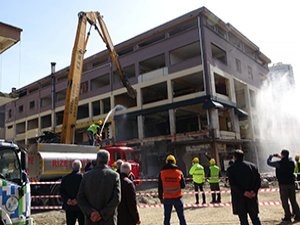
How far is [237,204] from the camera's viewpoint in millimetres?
5426

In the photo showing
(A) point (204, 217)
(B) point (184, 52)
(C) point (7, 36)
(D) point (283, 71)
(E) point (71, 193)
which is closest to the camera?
(E) point (71, 193)

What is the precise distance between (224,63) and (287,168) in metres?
24.8

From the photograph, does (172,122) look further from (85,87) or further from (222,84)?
(85,87)

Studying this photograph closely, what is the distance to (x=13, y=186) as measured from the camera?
548 cm

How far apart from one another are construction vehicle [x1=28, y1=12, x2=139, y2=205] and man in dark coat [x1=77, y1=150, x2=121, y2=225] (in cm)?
833

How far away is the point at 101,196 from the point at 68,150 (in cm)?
942

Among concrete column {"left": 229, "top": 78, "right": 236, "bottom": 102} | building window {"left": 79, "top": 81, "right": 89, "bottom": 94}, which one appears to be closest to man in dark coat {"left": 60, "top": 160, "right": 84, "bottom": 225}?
concrete column {"left": 229, "top": 78, "right": 236, "bottom": 102}

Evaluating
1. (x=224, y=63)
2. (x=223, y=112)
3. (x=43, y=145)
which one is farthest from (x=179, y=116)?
(x=43, y=145)

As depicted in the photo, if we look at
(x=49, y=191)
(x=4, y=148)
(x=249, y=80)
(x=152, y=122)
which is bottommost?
(x=49, y=191)

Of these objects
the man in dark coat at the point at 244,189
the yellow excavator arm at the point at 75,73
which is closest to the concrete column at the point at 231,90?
the yellow excavator arm at the point at 75,73

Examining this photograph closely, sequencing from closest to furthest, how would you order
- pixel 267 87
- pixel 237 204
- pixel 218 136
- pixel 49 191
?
pixel 237 204 → pixel 49 191 → pixel 218 136 → pixel 267 87

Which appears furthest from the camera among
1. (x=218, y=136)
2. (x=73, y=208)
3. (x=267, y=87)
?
(x=267, y=87)

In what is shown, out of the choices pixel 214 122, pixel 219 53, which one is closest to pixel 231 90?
pixel 219 53

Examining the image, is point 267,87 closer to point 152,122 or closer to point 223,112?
point 223,112
